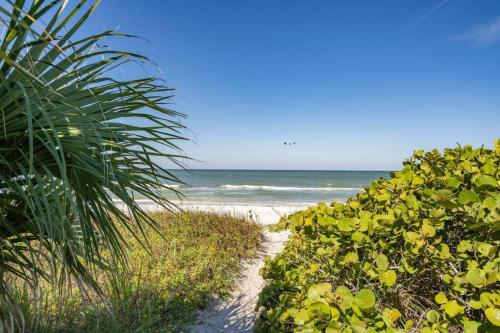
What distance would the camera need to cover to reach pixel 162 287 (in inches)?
162

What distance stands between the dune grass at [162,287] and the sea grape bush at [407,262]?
1.06 metres

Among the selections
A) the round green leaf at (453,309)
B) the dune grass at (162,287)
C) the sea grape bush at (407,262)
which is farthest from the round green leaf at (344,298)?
the dune grass at (162,287)

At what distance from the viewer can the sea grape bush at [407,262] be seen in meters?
1.15

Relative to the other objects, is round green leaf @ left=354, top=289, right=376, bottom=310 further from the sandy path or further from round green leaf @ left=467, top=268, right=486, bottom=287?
the sandy path

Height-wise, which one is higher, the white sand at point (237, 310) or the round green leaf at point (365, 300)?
the round green leaf at point (365, 300)

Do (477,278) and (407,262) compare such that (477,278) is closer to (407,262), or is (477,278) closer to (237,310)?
(407,262)

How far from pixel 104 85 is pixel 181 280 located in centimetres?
330

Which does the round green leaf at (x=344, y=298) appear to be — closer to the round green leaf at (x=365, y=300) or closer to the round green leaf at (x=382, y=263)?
the round green leaf at (x=365, y=300)

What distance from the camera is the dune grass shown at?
2852mm

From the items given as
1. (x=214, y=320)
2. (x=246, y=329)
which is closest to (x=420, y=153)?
(x=246, y=329)

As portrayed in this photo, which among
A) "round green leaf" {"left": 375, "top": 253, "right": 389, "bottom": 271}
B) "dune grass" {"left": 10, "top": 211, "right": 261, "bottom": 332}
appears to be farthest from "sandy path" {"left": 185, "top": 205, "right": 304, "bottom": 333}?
"round green leaf" {"left": 375, "top": 253, "right": 389, "bottom": 271}


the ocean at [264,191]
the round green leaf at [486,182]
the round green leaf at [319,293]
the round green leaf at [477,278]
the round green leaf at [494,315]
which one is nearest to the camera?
the round green leaf at [494,315]

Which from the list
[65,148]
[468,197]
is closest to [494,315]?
[468,197]

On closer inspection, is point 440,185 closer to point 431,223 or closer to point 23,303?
point 431,223
